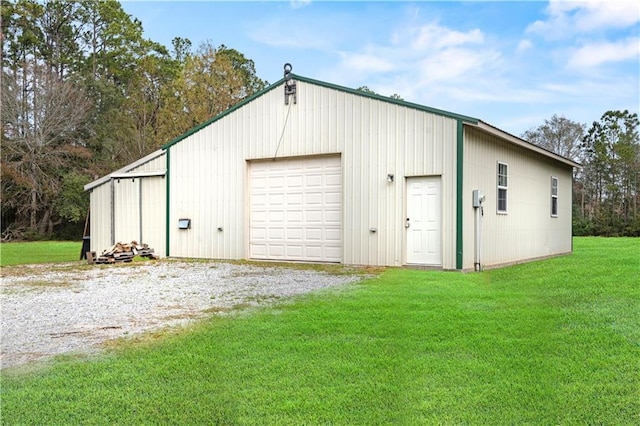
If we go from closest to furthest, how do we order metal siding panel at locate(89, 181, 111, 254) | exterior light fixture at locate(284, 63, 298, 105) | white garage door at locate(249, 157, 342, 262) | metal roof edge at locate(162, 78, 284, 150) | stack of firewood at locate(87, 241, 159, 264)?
white garage door at locate(249, 157, 342, 262) < exterior light fixture at locate(284, 63, 298, 105) < metal roof edge at locate(162, 78, 284, 150) < stack of firewood at locate(87, 241, 159, 264) < metal siding panel at locate(89, 181, 111, 254)

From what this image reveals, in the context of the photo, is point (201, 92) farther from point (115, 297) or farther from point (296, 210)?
point (115, 297)

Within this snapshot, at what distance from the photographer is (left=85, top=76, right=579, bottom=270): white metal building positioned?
10406 mm

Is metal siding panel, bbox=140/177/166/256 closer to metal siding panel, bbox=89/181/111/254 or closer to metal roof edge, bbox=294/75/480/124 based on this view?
metal siding panel, bbox=89/181/111/254

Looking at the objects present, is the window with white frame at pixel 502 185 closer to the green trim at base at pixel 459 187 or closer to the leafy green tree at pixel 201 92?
the green trim at base at pixel 459 187

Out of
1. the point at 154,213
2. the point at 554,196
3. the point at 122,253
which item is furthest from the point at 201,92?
the point at 554,196

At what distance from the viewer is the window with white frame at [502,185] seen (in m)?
11.9

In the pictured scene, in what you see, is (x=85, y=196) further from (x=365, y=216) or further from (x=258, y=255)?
(x=365, y=216)

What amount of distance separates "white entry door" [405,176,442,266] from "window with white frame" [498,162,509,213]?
2290mm

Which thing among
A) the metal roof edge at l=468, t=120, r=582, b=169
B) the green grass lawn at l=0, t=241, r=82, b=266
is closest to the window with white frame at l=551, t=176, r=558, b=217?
the metal roof edge at l=468, t=120, r=582, b=169

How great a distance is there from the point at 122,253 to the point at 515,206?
32.8 ft

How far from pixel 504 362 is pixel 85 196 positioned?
1114 inches

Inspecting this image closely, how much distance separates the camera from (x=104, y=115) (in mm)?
31172

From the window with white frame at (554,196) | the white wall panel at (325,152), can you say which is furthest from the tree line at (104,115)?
the window with white frame at (554,196)

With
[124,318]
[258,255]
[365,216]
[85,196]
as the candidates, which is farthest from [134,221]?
[85,196]
